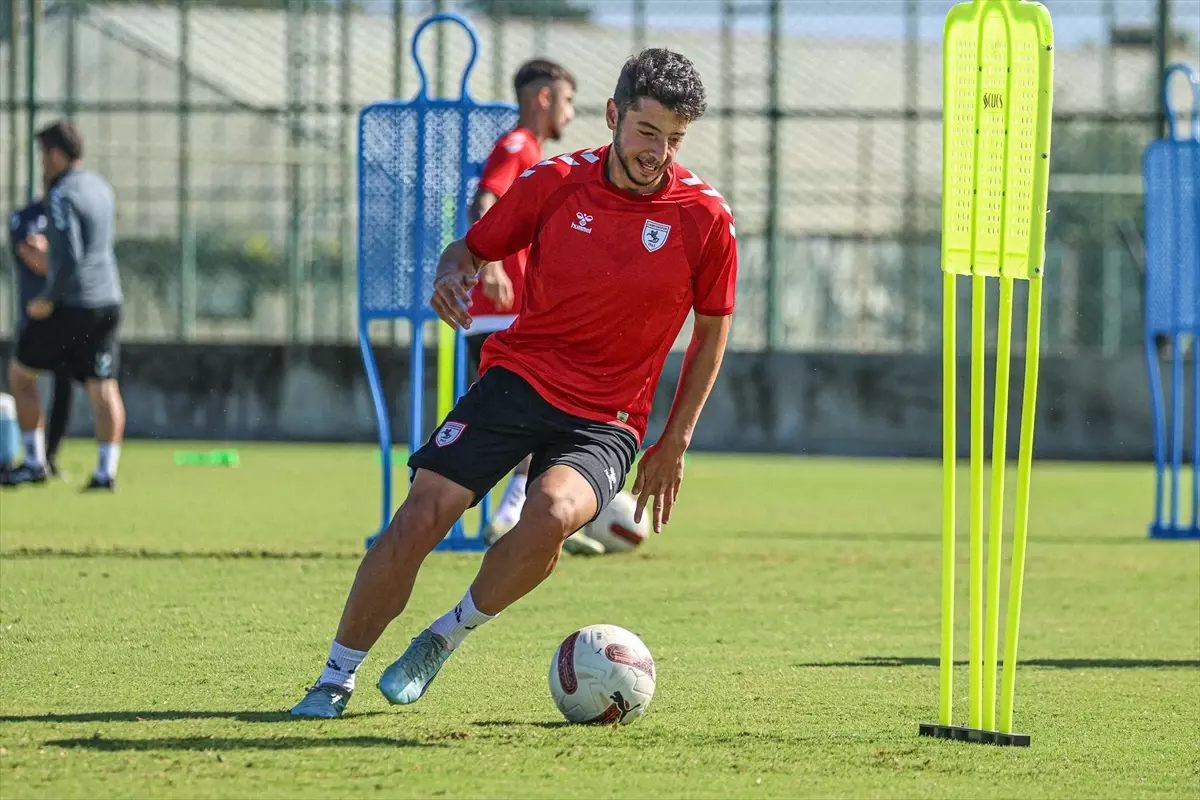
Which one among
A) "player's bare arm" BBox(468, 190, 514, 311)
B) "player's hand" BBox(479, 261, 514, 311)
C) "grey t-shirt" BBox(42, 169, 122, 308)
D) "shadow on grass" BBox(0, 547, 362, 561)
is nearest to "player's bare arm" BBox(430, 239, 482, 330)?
"player's bare arm" BBox(468, 190, 514, 311)

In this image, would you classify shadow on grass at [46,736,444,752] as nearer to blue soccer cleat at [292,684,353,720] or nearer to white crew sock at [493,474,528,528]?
blue soccer cleat at [292,684,353,720]

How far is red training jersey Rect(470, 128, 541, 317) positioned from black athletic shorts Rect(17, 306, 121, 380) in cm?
424

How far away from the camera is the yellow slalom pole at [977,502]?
5.12m

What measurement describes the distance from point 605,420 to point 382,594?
817 millimetres

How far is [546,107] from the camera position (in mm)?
9820

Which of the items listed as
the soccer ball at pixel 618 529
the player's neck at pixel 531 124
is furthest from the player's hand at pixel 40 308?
the soccer ball at pixel 618 529

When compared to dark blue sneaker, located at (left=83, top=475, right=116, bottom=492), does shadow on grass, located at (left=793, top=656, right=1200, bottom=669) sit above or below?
below

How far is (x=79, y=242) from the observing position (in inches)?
512

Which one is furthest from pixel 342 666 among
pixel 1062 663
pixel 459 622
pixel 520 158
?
pixel 520 158

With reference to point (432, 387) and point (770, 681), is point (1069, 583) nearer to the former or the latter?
point (770, 681)

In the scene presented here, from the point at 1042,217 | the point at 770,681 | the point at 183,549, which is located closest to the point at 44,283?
the point at 183,549

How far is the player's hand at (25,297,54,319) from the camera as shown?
12930 mm

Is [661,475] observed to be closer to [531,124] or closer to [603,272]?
[603,272]

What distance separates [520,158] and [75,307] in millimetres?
4852
